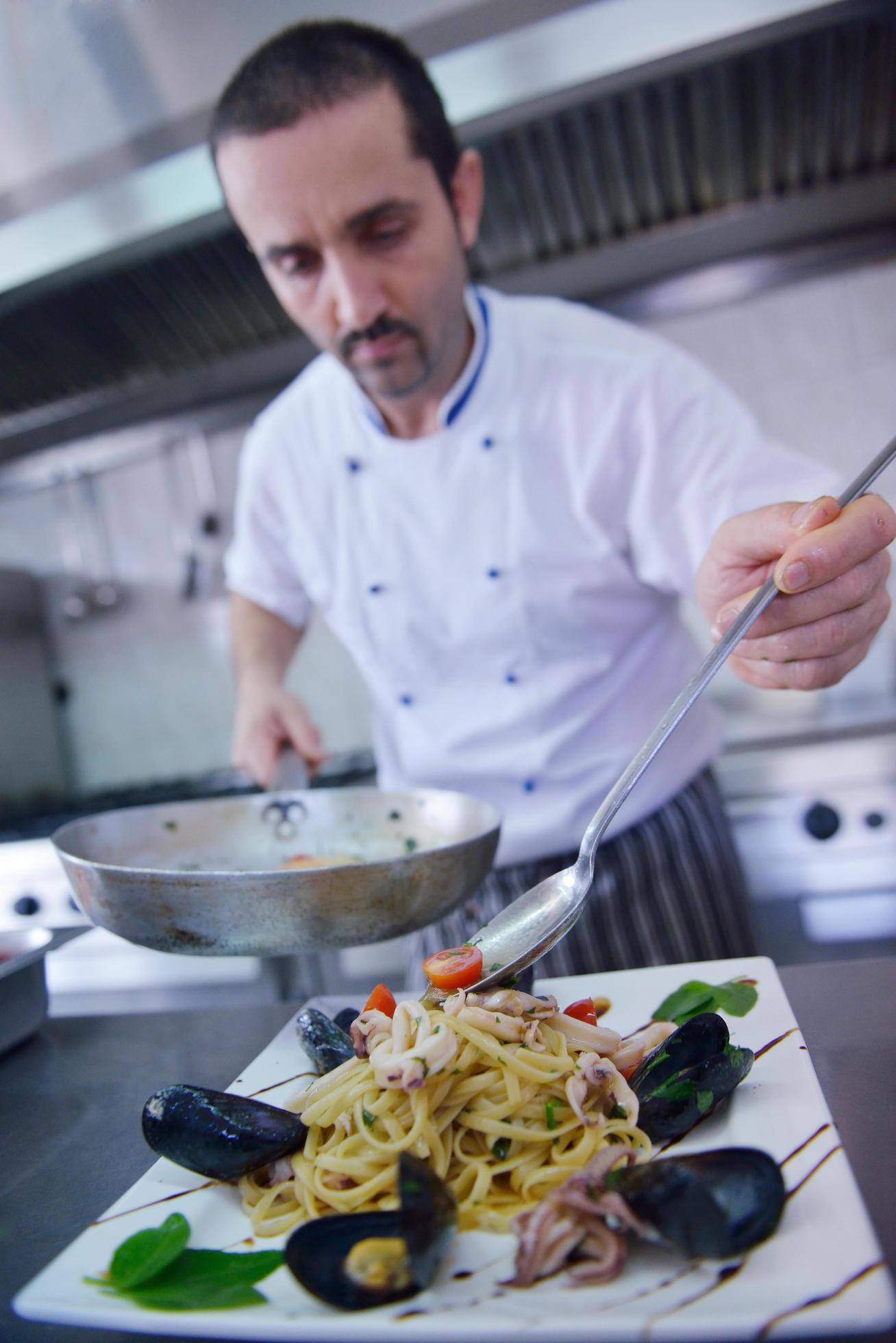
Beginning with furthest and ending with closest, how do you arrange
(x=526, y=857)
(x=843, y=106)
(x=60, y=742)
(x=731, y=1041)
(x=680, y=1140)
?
(x=60, y=742), (x=843, y=106), (x=526, y=857), (x=731, y=1041), (x=680, y=1140)

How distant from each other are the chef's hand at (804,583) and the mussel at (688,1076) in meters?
0.43

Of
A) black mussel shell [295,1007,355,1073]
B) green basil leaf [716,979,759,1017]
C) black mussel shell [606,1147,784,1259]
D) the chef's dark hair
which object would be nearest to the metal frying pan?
black mussel shell [295,1007,355,1073]

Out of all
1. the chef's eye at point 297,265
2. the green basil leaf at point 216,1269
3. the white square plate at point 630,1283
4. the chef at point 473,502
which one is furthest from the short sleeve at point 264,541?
the green basil leaf at point 216,1269

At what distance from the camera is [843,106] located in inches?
101

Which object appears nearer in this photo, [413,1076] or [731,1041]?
[413,1076]

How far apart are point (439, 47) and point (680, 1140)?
224cm

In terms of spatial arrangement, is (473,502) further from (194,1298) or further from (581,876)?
(194,1298)

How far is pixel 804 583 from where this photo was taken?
3.35 feet

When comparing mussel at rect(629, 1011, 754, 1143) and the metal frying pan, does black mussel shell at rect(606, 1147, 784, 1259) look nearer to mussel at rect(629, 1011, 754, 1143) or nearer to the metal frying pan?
mussel at rect(629, 1011, 754, 1143)

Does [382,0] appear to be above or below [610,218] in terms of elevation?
above

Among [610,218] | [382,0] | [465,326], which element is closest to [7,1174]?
[465,326]

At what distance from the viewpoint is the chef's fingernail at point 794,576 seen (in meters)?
1.01

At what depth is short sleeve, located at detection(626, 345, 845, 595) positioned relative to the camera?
1.65m

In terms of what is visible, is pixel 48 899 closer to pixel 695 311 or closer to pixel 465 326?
pixel 465 326
